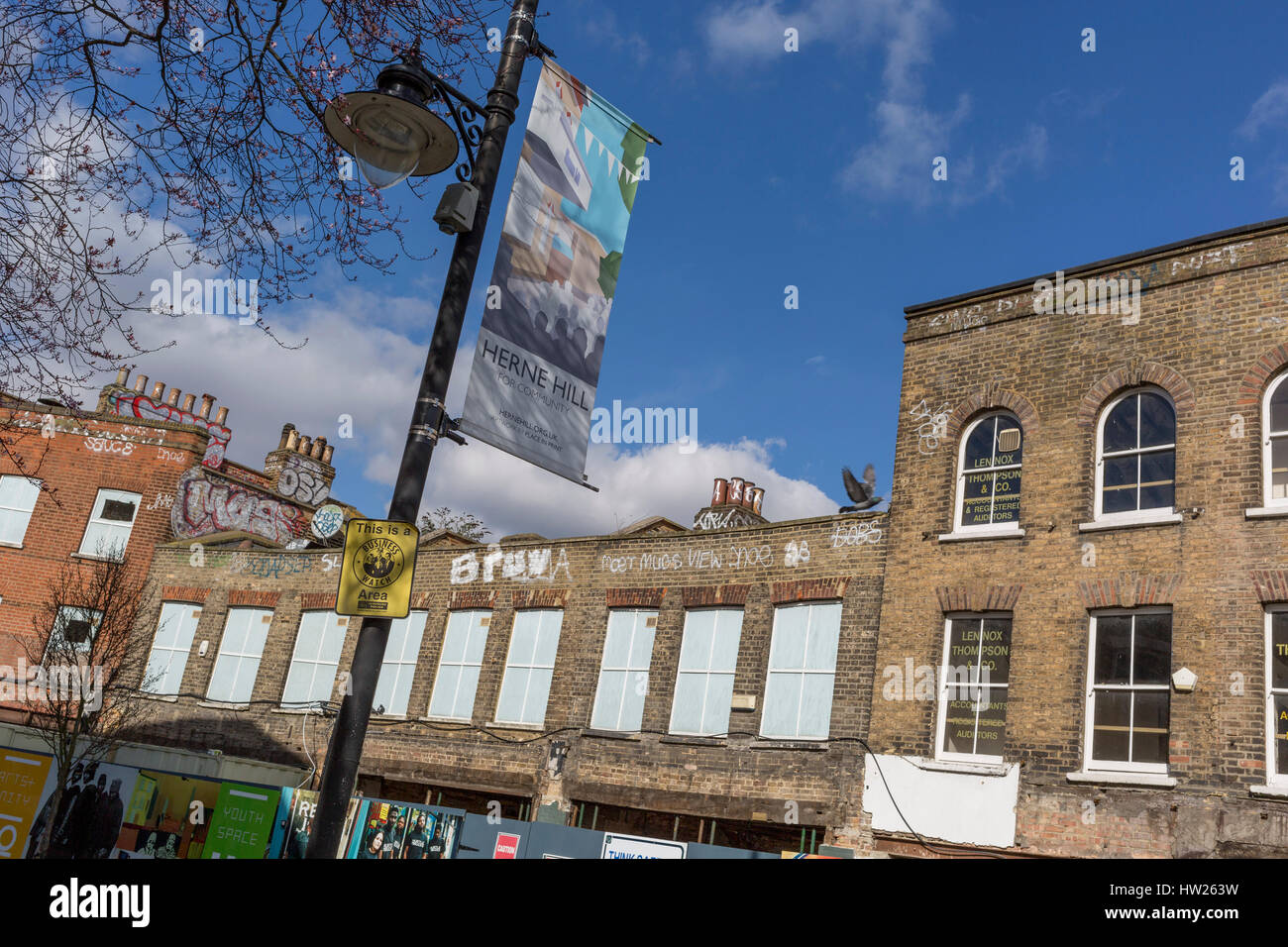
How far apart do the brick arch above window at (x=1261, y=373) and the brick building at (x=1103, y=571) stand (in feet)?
0.07

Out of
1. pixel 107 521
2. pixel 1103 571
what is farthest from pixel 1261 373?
pixel 107 521

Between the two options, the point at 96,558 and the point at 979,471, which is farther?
the point at 96,558

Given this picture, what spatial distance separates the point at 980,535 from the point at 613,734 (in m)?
7.94

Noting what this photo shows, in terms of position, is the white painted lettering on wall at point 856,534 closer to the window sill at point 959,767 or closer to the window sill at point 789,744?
the window sill at point 789,744

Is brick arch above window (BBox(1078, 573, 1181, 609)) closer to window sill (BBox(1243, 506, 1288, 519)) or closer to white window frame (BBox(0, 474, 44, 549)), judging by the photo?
window sill (BBox(1243, 506, 1288, 519))

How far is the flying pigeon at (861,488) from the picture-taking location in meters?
17.6

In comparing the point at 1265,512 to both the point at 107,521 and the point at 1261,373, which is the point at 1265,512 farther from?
the point at 107,521

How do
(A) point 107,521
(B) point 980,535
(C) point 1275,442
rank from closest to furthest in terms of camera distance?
(C) point 1275,442
(B) point 980,535
(A) point 107,521

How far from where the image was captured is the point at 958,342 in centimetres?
1688

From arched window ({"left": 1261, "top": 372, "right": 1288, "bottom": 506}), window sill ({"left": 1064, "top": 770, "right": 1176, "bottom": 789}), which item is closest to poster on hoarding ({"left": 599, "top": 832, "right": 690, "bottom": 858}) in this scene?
window sill ({"left": 1064, "top": 770, "right": 1176, "bottom": 789})

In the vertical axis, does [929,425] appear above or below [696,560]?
above

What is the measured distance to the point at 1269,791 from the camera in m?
11.7

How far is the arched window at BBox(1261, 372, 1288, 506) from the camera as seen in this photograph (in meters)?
13.1

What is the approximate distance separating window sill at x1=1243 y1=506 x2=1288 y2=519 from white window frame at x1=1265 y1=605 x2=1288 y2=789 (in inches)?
47.4
